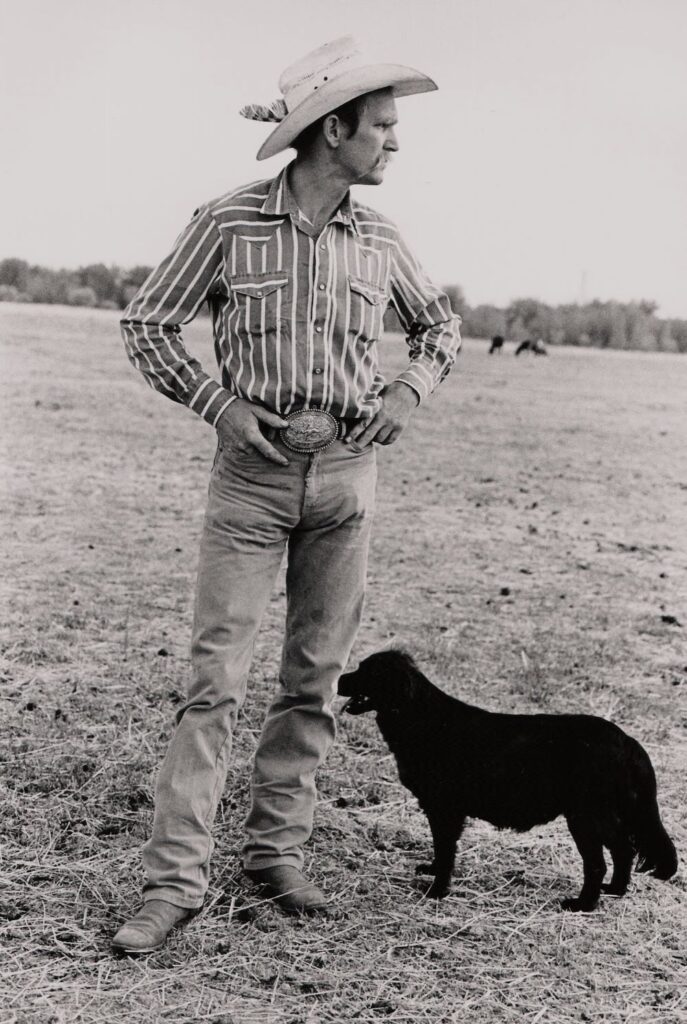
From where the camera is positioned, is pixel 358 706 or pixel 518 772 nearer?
pixel 518 772

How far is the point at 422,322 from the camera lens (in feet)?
12.9

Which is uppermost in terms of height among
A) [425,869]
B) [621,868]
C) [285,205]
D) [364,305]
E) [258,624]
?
[285,205]

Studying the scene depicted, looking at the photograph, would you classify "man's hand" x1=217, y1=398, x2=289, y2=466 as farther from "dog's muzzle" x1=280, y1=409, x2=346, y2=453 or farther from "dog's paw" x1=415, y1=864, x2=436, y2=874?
"dog's paw" x1=415, y1=864, x2=436, y2=874

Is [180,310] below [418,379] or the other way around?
the other way around

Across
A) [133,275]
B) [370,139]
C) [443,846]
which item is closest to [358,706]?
[443,846]

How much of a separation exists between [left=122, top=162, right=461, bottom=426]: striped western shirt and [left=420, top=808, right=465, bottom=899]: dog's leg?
1398 millimetres

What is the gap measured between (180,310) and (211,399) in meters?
0.30

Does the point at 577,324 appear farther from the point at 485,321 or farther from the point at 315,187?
the point at 315,187

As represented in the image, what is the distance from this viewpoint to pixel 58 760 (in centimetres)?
473

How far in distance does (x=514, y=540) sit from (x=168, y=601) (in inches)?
131

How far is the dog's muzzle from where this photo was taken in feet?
11.5

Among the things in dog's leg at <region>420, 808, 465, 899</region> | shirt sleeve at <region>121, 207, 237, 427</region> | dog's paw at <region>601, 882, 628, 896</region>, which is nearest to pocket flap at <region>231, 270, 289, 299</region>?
shirt sleeve at <region>121, 207, 237, 427</region>

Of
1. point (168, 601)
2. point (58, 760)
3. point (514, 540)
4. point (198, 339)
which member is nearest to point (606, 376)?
point (198, 339)

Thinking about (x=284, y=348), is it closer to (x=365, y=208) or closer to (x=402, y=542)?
(x=365, y=208)
